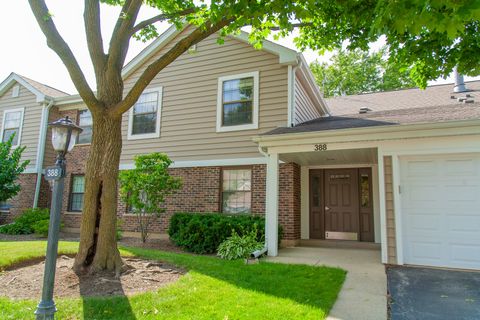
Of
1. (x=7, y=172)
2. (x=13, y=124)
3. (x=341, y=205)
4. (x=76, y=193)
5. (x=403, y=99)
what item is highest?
(x=403, y=99)

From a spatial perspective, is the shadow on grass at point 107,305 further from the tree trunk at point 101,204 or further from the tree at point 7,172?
the tree at point 7,172

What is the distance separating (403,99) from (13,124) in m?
16.9

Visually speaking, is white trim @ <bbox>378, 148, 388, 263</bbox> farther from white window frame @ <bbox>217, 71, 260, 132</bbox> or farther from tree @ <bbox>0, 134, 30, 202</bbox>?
tree @ <bbox>0, 134, 30, 202</bbox>

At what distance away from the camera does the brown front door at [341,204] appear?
9.96m

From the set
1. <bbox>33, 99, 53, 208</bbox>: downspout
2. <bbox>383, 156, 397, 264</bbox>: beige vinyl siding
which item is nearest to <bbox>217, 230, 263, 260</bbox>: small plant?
<bbox>383, 156, 397, 264</bbox>: beige vinyl siding

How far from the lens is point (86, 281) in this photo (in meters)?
5.03

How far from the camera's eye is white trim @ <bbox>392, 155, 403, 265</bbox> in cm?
648

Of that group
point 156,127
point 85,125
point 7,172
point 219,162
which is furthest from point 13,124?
point 219,162

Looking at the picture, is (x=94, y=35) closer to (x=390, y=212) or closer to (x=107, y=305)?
(x=107, y=305)

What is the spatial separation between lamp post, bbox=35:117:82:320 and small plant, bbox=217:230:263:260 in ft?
13.3

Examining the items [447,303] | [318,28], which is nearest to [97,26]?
[318,28]

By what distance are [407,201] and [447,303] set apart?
2.53 metres

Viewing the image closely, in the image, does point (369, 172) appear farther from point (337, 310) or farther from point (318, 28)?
point (337, 310)

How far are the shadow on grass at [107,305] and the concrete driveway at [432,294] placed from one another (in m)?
3.26
